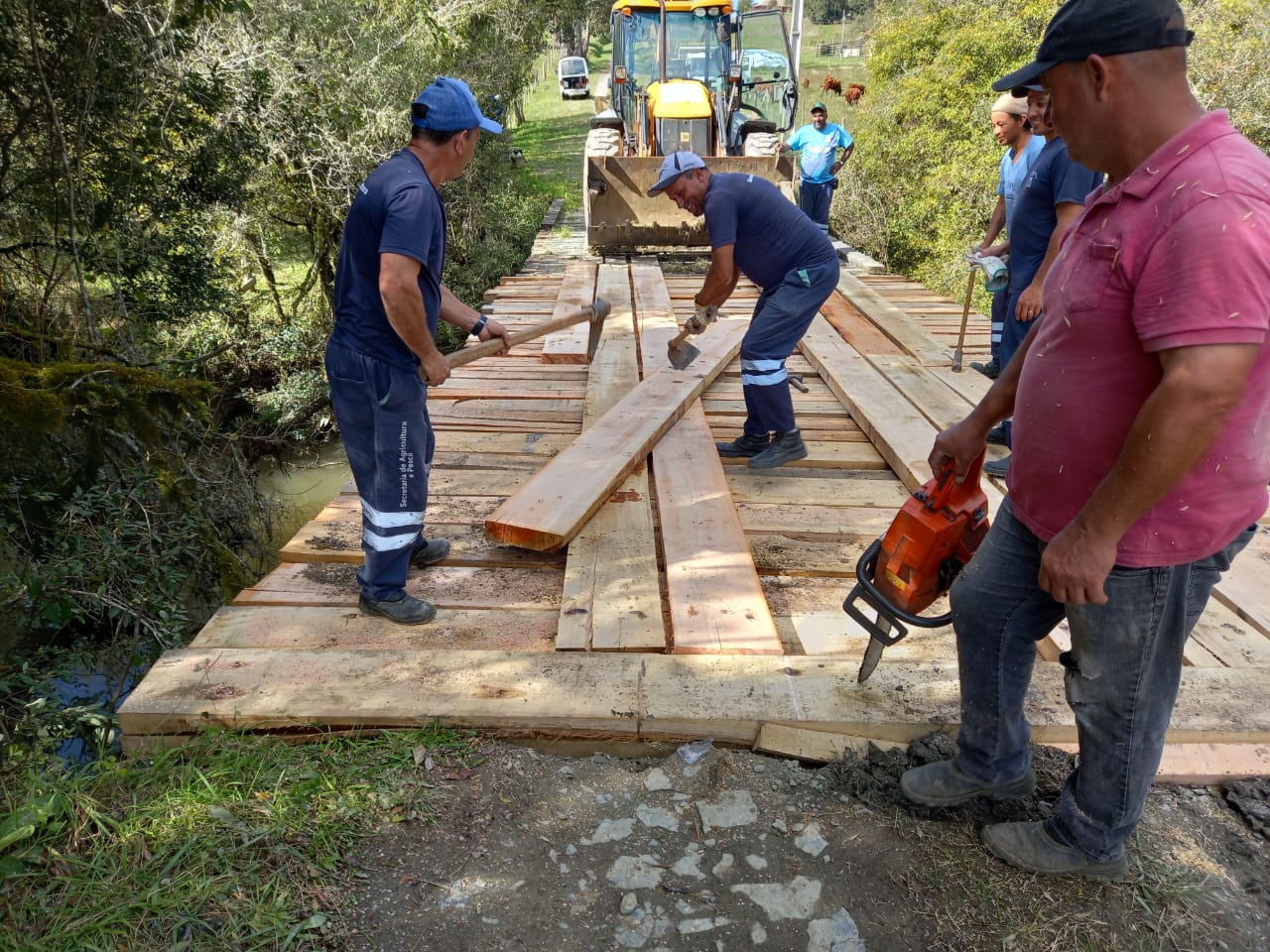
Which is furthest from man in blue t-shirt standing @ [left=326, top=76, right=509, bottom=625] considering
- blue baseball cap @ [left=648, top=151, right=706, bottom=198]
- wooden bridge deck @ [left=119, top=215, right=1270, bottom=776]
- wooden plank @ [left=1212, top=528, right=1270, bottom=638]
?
wooden plank @ [left=1212, top=528, right=1270, bottom=638]

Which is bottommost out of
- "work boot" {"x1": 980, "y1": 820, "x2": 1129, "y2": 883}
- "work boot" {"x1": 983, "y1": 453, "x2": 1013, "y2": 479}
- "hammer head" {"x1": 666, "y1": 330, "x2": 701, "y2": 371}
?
"work boot" {"x1": 980, "y1": 820, "x2": 1129, "y2": 883}

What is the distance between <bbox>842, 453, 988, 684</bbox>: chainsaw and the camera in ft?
6.71

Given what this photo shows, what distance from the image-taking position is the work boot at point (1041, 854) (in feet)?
6.07

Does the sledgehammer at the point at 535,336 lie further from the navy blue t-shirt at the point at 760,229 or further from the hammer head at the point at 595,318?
the navy blue t-shirt at the point at 760,229

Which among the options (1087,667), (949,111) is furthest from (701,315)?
(949,111)

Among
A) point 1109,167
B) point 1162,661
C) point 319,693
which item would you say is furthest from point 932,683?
point 319,693

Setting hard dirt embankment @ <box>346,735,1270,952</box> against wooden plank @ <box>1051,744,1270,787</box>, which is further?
wooden plank @ <box>1051,744,1270,787</box>

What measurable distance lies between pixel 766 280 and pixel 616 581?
6.99 feet

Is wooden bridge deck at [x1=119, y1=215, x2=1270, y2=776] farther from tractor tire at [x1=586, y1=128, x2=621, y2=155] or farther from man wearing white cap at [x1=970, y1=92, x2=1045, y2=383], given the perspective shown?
tractor tire at [x1=586, y1=128, x2=621, y2=155]

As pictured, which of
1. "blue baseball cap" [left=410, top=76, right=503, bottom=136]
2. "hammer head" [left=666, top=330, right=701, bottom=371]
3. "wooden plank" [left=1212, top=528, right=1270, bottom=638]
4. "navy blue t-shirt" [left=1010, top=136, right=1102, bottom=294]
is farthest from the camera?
"hammer head" [left=666, top=330, right=701, bottom=371]

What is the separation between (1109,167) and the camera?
151cm

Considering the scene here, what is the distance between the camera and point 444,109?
2664mm

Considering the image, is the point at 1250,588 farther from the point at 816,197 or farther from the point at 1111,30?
the point at 816,197

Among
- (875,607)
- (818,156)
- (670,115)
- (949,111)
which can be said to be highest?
(949,111)
